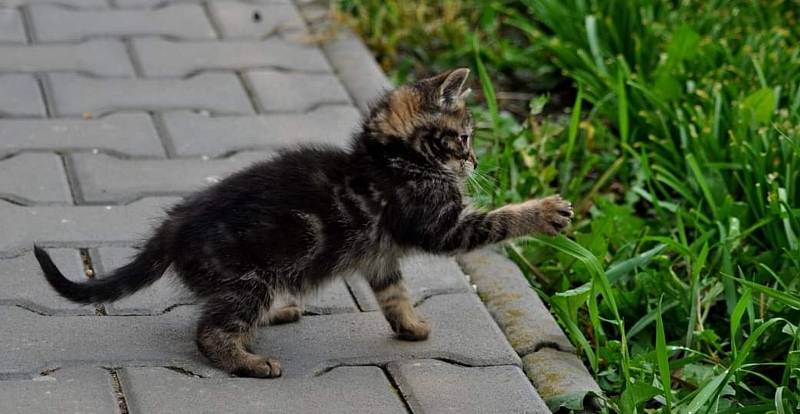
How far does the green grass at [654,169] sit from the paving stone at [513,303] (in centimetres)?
7

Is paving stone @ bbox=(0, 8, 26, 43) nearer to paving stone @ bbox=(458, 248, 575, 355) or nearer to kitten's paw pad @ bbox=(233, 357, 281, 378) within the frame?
paving stone @ bbox=(458, 248, 575, 355)

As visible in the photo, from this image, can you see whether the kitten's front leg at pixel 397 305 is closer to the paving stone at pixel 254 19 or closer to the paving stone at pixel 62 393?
the paving stone at pixel 62 393

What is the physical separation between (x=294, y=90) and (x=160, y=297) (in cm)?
195

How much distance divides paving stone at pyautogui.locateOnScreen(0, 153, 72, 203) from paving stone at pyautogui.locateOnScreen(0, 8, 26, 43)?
1381 millimetres

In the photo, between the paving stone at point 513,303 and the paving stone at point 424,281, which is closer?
the paving stone at point 513,303

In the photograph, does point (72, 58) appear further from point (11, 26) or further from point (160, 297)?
point (160, 297)

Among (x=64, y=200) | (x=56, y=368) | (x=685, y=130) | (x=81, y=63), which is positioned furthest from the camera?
(x=81, y=63)

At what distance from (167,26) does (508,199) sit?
7.81 ft

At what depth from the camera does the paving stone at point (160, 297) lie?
13.7ft

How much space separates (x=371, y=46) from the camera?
675 centimetres

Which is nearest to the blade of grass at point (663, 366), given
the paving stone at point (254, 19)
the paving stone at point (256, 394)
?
the paving stone at point (256, 394)

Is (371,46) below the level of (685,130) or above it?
below

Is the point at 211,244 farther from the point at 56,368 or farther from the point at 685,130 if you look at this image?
the point at 685,130

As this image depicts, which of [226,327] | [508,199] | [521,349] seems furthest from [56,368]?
[508,199]
